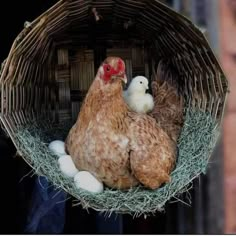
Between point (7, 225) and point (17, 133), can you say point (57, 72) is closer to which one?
point (17, 133)

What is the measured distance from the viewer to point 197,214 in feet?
4.72

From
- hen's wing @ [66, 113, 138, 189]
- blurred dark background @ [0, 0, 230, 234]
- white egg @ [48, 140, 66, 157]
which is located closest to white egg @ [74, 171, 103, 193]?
hen's wing @ [66, 113, 138, 189]

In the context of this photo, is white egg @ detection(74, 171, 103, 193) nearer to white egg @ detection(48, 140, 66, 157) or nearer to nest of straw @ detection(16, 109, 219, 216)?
nest of straw @ detection(16, 109, 219, 216)

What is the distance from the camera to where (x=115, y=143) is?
1099 millimetres

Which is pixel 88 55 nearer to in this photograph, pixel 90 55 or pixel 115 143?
pixel 90 55

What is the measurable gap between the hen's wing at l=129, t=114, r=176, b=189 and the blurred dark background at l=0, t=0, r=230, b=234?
0.82 ft

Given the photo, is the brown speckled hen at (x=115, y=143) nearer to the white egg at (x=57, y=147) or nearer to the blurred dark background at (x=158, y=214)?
the white egg at (x=57, y=147)

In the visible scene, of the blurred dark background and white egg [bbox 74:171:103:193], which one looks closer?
white egg [bbox 74:171:103:193]

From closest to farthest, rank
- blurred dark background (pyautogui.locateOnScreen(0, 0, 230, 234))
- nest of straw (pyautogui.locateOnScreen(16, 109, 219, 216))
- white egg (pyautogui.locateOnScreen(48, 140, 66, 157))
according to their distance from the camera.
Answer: nest of straw (pyautogui.locateOnScreen(16, 109, 219, 216)) < white egg (pyautogui.locateOnScreen(48, 140, 66, 157)) < blurred dark background (pyautogui.locateOnScreen(0, 0, 230, 234))

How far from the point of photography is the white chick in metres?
1.29

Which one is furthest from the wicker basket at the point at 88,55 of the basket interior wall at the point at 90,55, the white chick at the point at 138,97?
the white chick at the point at 138,97

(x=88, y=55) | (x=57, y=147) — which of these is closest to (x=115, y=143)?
(x=57, y=147)

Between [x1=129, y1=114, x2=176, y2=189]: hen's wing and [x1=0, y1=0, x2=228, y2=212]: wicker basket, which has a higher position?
[x1=0, y1=0, x2=228, y2=212]: wicker basket

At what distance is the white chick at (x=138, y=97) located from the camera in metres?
1.29
